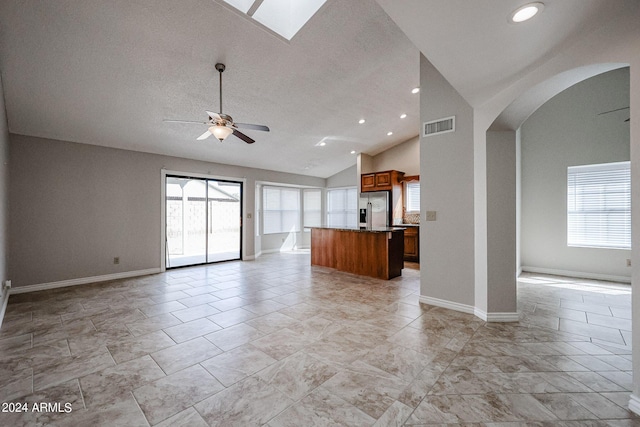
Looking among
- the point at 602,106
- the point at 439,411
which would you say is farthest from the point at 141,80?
the point at 602,106

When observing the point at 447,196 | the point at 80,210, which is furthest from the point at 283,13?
the point at 80,210

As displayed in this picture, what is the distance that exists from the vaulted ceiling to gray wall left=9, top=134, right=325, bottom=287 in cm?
32

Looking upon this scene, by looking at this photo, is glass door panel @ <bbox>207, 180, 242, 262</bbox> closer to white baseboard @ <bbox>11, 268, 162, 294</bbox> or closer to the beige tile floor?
white baseboard @ <bbox>11, 268, 162, 294</bbox>

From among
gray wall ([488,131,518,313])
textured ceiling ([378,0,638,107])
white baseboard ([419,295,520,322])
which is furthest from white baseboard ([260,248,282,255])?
textured ceiling ([378,0,638,107])

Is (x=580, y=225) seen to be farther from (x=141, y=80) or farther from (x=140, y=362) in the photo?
(x=141, y=80)

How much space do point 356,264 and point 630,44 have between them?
4512 millimetres

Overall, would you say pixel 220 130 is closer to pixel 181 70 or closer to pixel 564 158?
pixel 181 70

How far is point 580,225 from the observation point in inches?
202

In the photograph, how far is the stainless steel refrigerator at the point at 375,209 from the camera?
7.46m

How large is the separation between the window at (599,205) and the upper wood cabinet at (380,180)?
3503 millimetres

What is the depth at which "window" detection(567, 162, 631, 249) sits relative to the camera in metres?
4.80

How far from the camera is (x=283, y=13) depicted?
2996 millimetres

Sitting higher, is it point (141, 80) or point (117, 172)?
point (141, 80)

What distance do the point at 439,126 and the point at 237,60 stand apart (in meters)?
2.67
